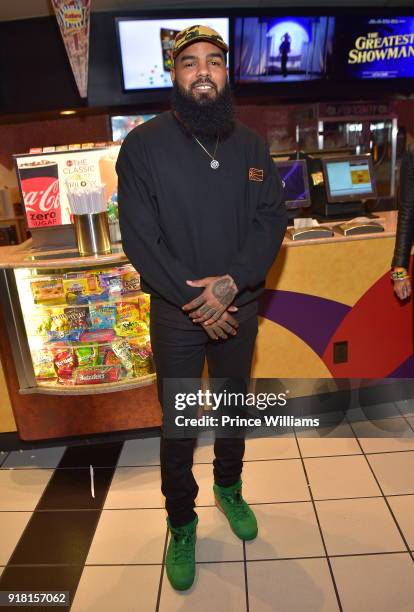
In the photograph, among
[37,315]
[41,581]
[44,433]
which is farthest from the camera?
[44,433]

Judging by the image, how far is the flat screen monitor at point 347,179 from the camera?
10.9 feet

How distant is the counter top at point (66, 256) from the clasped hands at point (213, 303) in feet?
3.05

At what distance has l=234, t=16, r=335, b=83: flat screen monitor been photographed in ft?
16.2

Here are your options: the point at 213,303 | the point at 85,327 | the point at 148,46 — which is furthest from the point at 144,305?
the point at 148,46

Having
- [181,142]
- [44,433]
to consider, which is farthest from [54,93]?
[181,142]

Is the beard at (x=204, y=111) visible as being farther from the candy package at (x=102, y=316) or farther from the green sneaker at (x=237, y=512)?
the green sneaker at (x=237, y=512)

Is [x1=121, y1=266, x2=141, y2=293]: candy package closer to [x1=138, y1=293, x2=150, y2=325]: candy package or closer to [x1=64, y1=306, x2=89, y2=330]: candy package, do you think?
[x1=138, y1=293, x2=150, y2=325]: candy package

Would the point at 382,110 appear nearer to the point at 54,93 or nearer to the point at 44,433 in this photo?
the point at 54,93

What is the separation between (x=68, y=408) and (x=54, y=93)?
11.1 ft

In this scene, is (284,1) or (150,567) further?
(284,1)

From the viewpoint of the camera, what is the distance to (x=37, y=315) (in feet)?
9.20

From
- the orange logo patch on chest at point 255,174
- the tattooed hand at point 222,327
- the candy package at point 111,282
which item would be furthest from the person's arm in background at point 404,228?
the candy package at point 111,282

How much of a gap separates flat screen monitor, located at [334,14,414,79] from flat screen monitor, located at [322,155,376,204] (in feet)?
7.71

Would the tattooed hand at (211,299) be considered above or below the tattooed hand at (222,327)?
above
